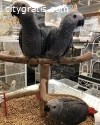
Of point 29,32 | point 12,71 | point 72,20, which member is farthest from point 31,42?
point 12,71

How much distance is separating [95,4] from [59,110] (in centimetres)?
219

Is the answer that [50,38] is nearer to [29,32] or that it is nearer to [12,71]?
[29,32]

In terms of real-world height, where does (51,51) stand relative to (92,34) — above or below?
below

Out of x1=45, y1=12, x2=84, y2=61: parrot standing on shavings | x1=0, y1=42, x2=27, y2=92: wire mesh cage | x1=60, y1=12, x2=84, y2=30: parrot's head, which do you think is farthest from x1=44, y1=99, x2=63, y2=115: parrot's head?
x1=0, y1=42, x2=27, y2=92: wire mesh cage

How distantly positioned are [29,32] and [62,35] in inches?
4.3

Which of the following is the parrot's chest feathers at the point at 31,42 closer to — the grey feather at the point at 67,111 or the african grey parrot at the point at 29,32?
the african grey parrot at the point at 29,32

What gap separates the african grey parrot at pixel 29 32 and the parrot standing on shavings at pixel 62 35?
0.09 feet

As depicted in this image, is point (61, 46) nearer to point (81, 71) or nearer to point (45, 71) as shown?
point (45, 71)

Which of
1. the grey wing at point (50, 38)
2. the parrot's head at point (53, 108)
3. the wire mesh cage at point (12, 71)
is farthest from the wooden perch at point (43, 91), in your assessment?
the wire mesh cage at point (12, 71)

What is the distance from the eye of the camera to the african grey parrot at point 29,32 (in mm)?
373

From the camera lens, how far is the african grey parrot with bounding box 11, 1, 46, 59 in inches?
14.7

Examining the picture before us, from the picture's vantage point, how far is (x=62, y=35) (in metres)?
0.41

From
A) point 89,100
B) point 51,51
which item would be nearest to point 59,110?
point 51,51

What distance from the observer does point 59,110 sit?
44cm
